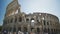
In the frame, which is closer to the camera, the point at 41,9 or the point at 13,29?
the point at 41,9

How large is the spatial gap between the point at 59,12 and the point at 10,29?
0.48 m

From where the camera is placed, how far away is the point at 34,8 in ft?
3.67

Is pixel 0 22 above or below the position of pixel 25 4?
below

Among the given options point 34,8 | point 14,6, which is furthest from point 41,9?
point 14,6

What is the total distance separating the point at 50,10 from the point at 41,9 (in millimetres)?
74

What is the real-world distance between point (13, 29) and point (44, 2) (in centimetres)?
43

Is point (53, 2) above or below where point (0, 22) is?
above

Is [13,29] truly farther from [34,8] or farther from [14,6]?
[34,8]

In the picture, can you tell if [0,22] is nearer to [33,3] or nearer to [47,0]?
[33,3]

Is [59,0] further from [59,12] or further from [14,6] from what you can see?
[14,6]

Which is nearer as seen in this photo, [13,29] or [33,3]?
[33,3]

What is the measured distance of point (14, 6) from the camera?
4.33 ft

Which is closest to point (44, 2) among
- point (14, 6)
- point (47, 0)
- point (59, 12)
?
point (47, 0)

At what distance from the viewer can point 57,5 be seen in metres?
1.11
